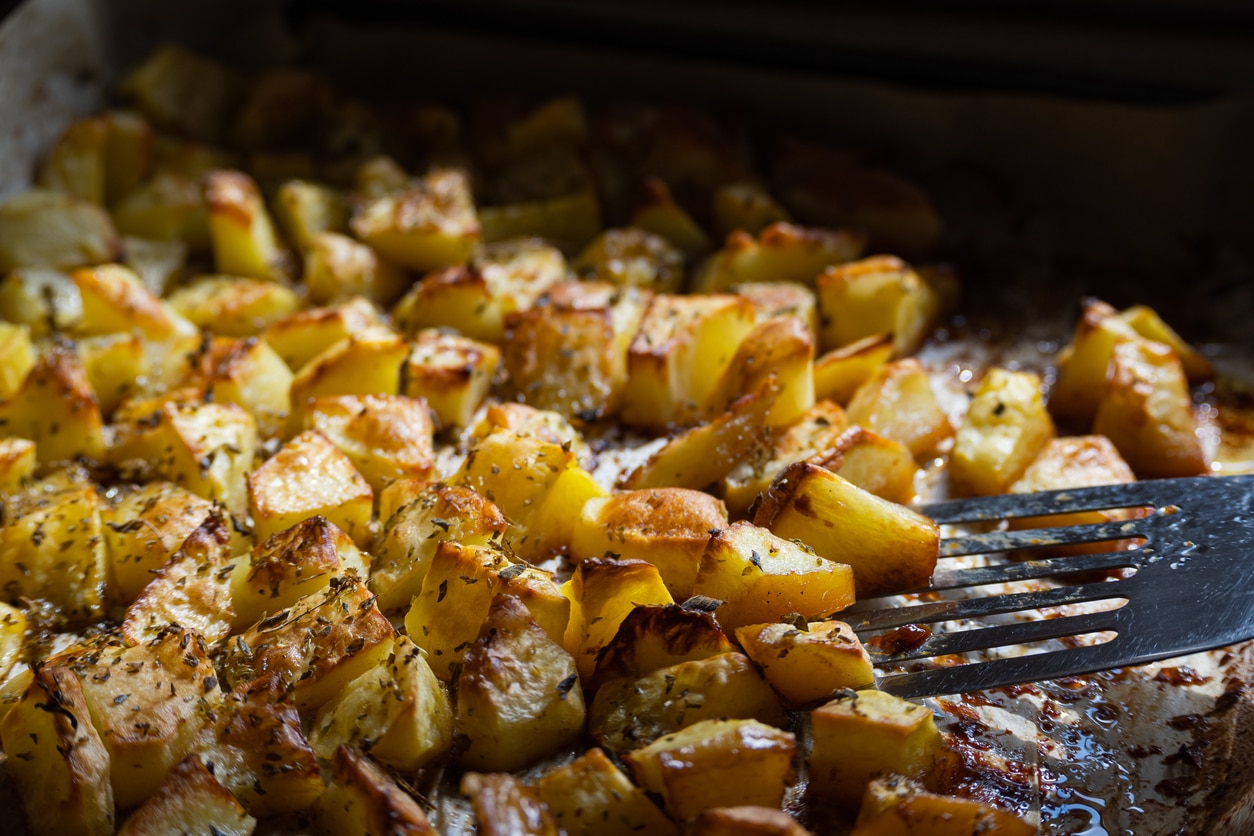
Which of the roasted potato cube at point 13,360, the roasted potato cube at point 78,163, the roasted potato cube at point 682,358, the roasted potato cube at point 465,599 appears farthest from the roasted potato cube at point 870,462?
the roasted potato cube at point 78,163

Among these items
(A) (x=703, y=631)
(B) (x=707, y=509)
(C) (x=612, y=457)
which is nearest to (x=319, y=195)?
(C) (x=612, y=457)

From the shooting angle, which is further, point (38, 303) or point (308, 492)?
point (38, 303)

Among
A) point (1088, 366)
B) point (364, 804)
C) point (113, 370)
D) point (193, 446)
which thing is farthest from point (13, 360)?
point (1088, 366)

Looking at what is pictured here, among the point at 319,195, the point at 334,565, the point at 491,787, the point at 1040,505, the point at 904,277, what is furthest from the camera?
the point at 319,195

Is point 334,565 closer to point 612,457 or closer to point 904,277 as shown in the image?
point 612,457

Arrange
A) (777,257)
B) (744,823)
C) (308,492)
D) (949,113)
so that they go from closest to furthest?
(744,823), (308,492), (777,257), (949,113)

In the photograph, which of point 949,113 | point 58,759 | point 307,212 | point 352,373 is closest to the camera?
point 58,759

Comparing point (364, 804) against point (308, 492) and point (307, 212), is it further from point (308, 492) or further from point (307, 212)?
point (307, 212)

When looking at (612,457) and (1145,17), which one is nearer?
(612,457)
